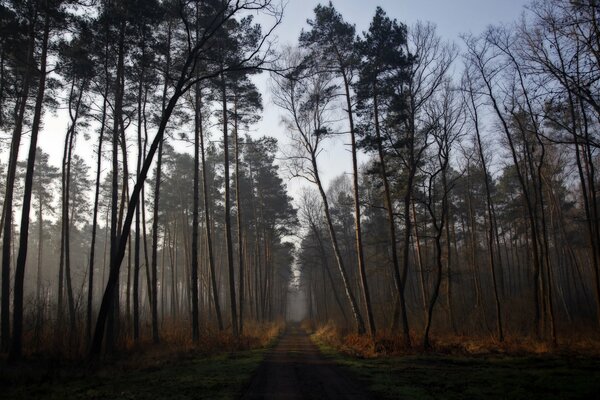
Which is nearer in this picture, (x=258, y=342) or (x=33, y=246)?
(x=258, y=342)

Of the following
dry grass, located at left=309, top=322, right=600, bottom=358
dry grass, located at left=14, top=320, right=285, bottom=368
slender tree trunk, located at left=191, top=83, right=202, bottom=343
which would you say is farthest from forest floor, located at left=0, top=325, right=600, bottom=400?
slender tree trunk, located at left=191, top=83, right=202, bottom=343

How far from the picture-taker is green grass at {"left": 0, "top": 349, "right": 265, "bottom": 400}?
294 inches

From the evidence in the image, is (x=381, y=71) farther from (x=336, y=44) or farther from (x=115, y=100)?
(x=115, y=100)

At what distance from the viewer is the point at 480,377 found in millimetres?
9219

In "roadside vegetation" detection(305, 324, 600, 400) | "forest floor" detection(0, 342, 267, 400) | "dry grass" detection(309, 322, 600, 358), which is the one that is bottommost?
"dry grass" detection(309, 322, 600, 358)

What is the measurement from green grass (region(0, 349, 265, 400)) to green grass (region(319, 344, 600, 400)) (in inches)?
126

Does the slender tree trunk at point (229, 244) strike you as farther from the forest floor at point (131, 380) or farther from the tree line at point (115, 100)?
the forest floor at point (131, 380)

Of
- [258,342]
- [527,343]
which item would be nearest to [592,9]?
[527,343]

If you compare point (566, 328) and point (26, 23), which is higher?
point (26, 23)

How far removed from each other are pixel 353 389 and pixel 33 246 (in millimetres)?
66786

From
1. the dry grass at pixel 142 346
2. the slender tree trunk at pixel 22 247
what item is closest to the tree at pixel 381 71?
the dry grass at pixel 142 346

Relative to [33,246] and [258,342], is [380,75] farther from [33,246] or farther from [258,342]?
[33,246]

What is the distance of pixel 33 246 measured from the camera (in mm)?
59656

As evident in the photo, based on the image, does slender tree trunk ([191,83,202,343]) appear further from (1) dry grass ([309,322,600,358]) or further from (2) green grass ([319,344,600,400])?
(2) green grass ([319,344,600,400])
